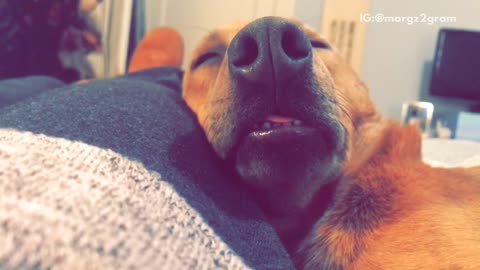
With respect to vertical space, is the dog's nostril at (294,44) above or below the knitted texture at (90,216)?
above

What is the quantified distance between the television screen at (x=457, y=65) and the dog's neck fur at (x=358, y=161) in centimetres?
313

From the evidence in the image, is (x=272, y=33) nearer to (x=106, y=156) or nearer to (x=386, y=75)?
(x=106, y=156)

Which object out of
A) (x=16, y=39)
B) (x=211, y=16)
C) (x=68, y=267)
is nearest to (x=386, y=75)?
(x=211, y=16)

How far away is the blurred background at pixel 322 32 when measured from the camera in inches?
87.3

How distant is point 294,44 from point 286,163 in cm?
18

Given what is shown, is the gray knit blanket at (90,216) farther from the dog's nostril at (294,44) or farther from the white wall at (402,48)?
the white wall at (402,48)

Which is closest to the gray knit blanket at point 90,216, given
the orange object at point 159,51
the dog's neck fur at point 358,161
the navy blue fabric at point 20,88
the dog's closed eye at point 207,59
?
the dog's neck fur at point 358,161

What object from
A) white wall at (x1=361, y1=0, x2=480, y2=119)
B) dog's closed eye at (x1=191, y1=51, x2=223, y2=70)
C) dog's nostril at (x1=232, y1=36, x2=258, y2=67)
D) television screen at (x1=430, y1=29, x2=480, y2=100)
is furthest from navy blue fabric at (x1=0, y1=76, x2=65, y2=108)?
television screen at (x1=430, y1=29, x2=480, y2=100)

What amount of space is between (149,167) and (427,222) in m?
0.43

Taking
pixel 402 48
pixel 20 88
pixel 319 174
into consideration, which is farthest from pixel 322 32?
pixel 319 174

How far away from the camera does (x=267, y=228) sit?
1.75 ft

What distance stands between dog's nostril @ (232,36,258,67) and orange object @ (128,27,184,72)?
1.55 meters

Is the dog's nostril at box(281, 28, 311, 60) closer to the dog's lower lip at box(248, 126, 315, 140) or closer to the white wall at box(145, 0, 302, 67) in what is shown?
the dog's lower lip at box(248, 126, 315, 140)

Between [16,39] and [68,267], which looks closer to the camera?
[68,267]
